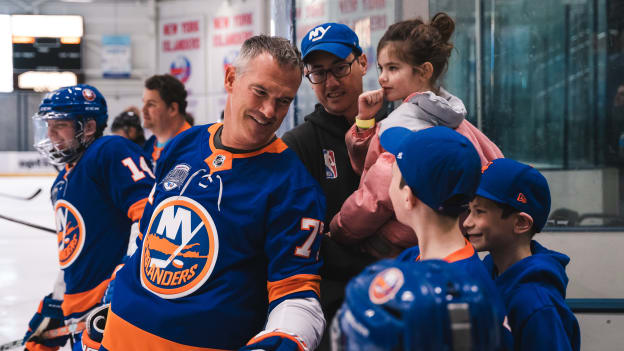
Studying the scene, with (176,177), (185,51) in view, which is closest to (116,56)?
(185,51)

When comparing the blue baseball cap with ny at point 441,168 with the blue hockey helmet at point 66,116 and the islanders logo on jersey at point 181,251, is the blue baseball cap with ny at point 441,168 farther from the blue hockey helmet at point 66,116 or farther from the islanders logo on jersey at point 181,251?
the blue hockey helmet at point 66,116

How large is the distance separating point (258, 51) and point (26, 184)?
1191 cm

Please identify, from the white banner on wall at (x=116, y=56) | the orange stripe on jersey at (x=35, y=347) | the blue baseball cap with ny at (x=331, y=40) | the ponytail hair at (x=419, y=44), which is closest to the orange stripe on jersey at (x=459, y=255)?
the ponytail hair at (x=419, y=44)

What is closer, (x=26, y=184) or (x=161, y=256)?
(x=161, y=256)

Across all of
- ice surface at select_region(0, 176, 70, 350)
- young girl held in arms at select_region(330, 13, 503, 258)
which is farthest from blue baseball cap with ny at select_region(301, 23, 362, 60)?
ice surface at select_region(0, 176, 70, 350)

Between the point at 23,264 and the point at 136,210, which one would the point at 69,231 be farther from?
the point at 23,264

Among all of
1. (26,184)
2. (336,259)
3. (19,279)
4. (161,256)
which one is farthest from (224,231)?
(26,184)

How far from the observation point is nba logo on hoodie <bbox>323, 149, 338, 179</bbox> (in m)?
1.57

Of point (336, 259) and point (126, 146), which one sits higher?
point (126, 146)

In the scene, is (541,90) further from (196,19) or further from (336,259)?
(196,19)

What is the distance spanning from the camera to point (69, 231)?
1.98 metres

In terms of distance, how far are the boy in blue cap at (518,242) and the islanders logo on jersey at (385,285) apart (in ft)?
2.17

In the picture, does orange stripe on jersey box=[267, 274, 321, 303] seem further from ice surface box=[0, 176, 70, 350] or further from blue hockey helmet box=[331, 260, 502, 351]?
ice surface box=[0, 176, 70, 350]

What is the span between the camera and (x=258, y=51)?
1.25 meters
